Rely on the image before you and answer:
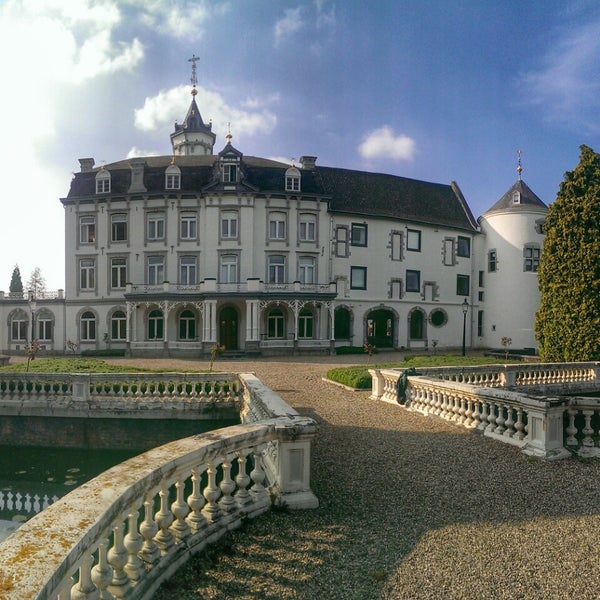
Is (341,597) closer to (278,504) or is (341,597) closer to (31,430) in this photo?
(278,504)

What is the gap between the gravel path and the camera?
357cm

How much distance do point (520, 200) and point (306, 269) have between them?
1852 cm

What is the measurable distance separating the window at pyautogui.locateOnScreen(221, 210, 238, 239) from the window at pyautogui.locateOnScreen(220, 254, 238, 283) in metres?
1.43

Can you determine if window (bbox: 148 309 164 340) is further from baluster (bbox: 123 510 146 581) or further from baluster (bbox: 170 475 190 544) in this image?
baluster (bbox: 123 510 146 581)

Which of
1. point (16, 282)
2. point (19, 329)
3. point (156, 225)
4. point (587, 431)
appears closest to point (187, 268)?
point (156, 225)

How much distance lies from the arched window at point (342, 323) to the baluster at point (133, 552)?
29245 millimetres

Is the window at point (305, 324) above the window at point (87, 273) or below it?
below

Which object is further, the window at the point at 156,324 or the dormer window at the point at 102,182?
the dormer window at the point at 102,182

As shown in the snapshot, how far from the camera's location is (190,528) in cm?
405

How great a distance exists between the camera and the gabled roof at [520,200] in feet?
117

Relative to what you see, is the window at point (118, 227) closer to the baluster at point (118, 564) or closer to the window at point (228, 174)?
the window at point (228, 174)

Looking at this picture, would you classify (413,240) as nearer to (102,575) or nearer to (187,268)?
(187,268)

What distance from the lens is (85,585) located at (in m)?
2.61

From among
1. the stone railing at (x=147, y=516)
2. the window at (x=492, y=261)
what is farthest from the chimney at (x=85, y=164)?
the stone railing at (x=147, y=516)
